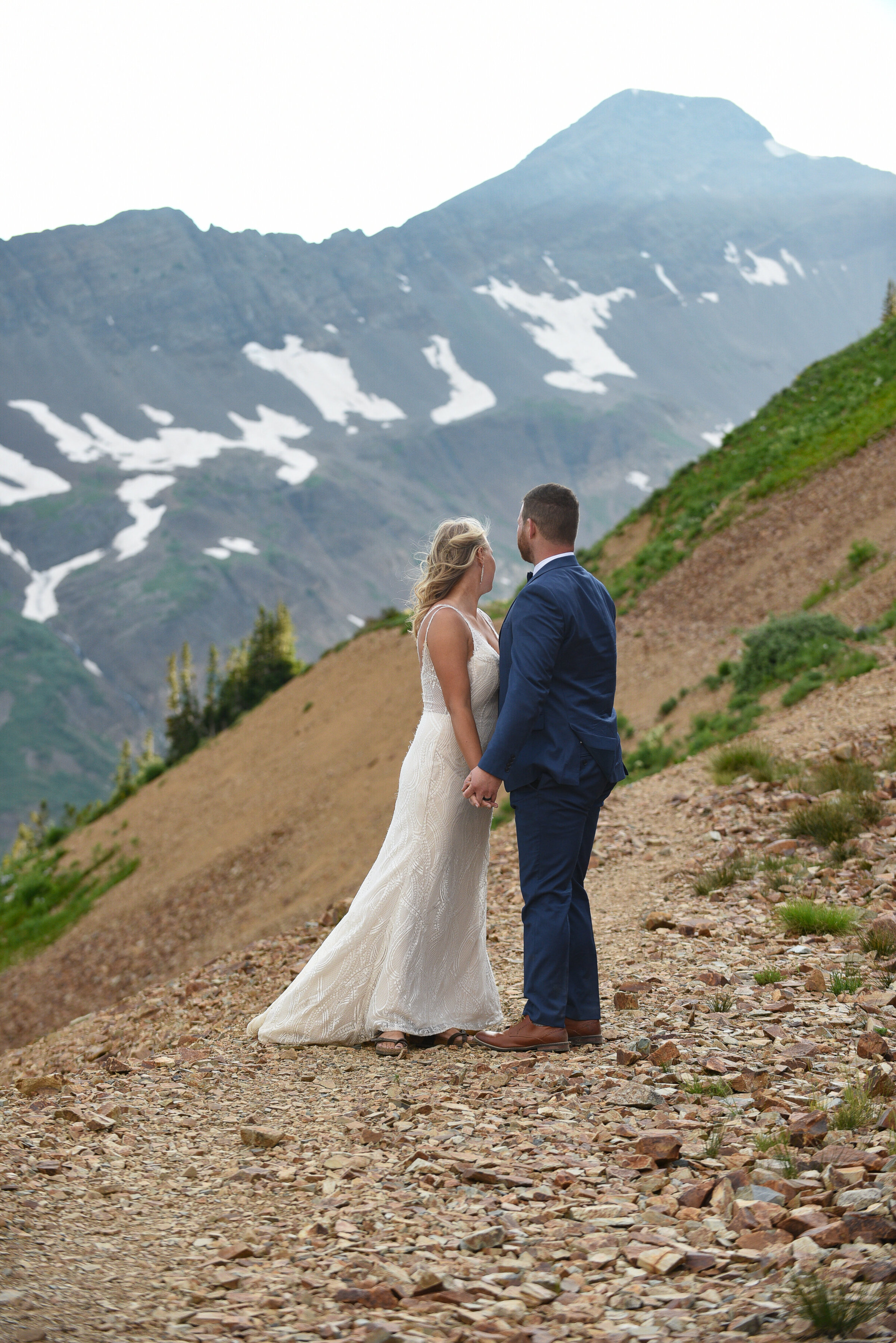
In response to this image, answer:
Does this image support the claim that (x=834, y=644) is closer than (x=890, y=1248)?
No

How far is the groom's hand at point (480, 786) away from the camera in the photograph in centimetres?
451

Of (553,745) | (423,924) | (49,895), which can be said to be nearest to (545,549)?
(553,745)

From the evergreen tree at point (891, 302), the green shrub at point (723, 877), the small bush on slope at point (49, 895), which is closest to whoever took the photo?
the green shrub at point (723, 877)

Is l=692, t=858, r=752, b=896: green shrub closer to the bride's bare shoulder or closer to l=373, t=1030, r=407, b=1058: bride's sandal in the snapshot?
l=373, t=1030, r=407, b=1058: bride's sandal

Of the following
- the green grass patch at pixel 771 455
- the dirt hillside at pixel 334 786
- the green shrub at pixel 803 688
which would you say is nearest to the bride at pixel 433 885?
the green shrub at pixel 803 688

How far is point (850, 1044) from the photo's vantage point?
4.24 m

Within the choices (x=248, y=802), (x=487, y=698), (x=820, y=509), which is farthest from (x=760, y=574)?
(x=487, y=698)

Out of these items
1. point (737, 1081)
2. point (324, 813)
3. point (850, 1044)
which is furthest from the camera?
point (324, 813)

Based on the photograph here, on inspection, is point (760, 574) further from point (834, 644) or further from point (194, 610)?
point (194, 610)

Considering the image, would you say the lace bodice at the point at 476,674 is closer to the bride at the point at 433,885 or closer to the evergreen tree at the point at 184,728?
the bride at the point at 433,885

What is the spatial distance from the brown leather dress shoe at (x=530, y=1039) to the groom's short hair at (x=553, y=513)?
6.96 ft

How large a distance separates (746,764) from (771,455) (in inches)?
639

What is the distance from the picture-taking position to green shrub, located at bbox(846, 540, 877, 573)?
1798 centimetres

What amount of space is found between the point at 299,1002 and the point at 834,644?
38.3 feet
